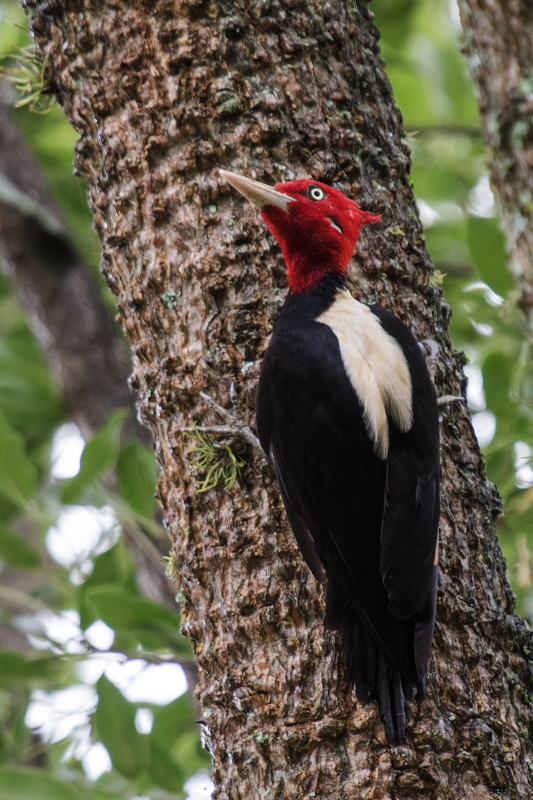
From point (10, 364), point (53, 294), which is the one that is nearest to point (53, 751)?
point (10, 364)

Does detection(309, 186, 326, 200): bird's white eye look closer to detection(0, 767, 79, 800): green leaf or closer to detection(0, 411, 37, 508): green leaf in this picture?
detection(0, 411, 37, 508): green leaf

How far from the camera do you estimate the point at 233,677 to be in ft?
6.30

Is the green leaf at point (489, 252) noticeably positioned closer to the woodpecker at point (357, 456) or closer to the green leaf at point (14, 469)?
the woodpecker at point (357, 456)

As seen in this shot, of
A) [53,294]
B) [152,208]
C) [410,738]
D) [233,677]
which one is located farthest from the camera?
[53,294]

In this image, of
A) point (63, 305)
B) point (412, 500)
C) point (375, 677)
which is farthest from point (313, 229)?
point (63, 305)

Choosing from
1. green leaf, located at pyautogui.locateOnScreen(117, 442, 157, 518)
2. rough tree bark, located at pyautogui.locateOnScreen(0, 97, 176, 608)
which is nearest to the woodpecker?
green leaf, located at pyautogui.locateOnScreen(117, 442, 157, 518)

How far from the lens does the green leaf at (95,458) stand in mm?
2838

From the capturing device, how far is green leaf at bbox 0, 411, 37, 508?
294 cm

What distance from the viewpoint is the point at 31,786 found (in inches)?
98.3

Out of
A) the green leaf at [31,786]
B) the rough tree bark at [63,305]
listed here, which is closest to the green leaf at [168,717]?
the rough tree bark at [63,305]

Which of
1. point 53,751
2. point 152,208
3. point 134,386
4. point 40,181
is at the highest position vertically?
point 40,181

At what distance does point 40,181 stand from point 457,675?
134 inches

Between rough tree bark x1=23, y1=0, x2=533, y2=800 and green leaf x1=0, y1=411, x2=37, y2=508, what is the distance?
2.92 ft

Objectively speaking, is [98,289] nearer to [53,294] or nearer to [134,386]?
[53,294]
